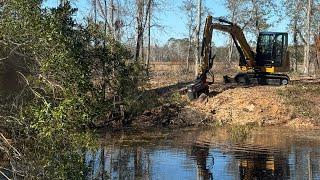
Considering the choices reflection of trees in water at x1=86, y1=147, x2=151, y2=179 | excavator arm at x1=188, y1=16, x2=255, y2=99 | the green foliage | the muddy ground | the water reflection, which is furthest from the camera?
excavator arm at x1=188, y1=16, x2=255, y2=99

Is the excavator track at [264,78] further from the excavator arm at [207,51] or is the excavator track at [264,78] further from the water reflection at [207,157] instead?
the water reflection at [207,157]

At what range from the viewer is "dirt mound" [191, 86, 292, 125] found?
82.6 feet

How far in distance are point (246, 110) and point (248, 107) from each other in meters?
0.25

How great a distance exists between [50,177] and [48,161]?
23cm

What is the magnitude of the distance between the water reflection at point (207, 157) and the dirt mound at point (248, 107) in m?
3.14

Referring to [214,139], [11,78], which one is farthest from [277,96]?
[11,78]

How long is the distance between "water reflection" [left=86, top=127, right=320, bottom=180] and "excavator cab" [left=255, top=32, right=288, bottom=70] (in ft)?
25.3

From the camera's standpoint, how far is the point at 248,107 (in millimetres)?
26062

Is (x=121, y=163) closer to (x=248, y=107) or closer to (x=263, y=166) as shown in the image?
(x=263, y=166)

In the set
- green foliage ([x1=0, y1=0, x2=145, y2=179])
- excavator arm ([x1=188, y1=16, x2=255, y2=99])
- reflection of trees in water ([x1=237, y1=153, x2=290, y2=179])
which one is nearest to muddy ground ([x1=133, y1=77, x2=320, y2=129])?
excavator arm ([x1=188, y1=16, x2=255, y2=99])

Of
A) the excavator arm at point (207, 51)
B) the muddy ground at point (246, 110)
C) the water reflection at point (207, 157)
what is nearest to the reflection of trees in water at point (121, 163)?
the water reflection at point (207, 157)

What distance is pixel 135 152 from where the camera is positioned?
57.9ft

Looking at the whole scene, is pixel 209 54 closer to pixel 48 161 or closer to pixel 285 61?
pixel 285 61

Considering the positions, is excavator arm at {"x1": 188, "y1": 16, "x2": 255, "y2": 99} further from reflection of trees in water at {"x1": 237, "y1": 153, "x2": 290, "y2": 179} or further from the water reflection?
reflection of trees in water at {"x1": 237, "y1": 153, "x2": 290, "y2": 179}
